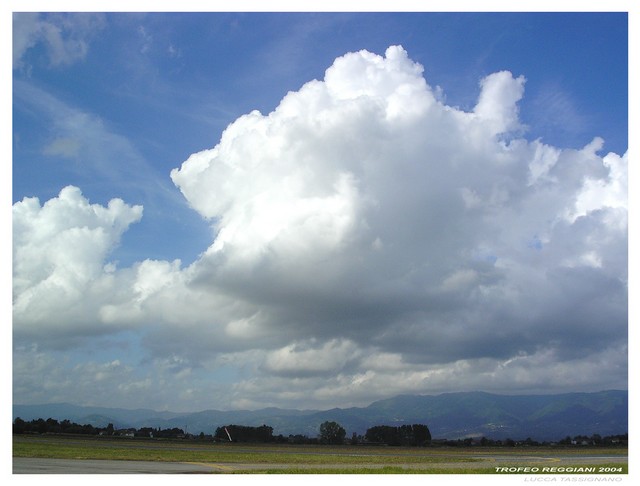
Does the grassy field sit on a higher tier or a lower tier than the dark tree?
higher

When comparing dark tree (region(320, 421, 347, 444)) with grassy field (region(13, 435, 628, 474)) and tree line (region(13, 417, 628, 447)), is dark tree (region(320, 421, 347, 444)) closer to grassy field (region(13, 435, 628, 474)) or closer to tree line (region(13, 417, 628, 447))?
tree line (region(13, 417, 628, 447))

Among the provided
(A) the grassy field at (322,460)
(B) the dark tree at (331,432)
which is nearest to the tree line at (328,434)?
(B) the dark tree at (331,432)

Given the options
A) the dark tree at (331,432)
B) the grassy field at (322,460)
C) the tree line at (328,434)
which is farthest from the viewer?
the dark tree at (331,432)

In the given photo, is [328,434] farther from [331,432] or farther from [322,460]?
[322,460]

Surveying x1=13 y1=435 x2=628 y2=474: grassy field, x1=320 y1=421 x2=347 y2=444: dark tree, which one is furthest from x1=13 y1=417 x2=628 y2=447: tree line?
x1=13 y1=435 x2=628 y2=474: grassy field

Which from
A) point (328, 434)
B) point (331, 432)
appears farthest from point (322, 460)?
point (331, 432)

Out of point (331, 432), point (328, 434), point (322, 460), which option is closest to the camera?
point (322, 460)

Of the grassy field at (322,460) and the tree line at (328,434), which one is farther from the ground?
the grassy field at (322,460)

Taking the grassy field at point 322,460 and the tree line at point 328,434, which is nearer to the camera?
the grassy field at point 322,460

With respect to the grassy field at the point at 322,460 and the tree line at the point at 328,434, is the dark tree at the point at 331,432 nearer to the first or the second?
the tree line at the point at 328,434

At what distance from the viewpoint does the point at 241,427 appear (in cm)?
17138
